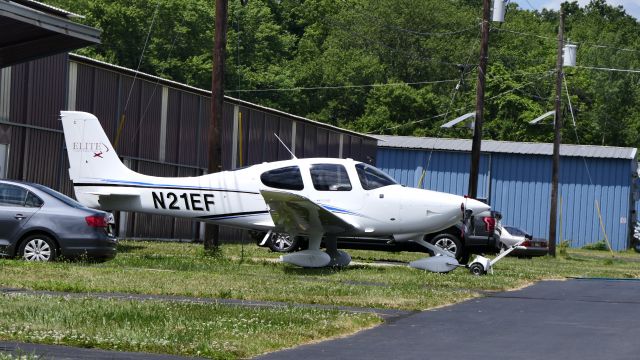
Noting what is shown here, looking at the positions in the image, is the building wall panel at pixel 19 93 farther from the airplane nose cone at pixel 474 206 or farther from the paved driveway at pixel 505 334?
the paved driveway at pixel 505 334

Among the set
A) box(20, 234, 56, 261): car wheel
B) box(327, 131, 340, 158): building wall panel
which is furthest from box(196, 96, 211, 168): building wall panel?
box(20, 234, 56, 261): car wheel

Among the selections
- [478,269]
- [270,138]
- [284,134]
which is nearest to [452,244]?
[478,269]

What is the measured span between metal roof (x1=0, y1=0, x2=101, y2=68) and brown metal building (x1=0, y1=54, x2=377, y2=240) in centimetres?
1600

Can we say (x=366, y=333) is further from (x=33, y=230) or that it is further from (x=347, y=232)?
(x=347, y=232)

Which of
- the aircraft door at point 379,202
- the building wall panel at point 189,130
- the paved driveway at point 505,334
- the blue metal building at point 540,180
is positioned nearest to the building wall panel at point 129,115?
the building wall panel at point 189,130

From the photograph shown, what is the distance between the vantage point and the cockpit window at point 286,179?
23.5m

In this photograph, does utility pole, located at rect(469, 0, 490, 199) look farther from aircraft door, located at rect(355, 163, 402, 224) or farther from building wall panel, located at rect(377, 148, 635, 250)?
building wall panel, located at rect(377, 148, 635, 250)

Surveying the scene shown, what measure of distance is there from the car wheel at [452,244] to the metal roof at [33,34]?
17.8 m

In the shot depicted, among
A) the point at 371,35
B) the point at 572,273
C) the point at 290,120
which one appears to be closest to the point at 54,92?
the point at 572,273

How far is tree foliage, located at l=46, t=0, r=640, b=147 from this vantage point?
79188 mm

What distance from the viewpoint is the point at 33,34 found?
1130 cm

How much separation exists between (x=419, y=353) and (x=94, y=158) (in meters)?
15.0

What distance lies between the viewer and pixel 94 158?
80.3 feet

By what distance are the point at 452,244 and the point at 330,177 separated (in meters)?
6.51
